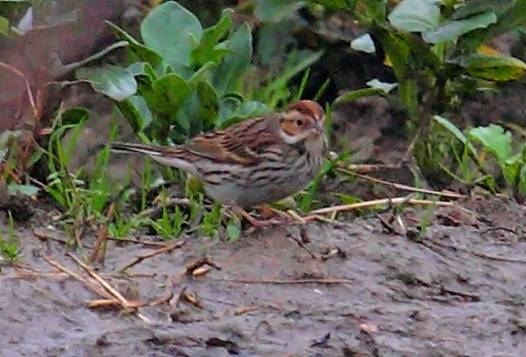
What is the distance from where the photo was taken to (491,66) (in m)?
7.05

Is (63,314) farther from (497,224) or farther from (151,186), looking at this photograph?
(497,224)

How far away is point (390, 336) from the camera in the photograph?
4867 mm

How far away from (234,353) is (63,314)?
0.71m

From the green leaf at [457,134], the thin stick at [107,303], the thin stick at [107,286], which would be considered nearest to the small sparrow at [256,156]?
the green leaf at [457,134]

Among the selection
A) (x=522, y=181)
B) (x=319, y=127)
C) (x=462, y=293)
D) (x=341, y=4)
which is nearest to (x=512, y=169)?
(x=522, y=181)

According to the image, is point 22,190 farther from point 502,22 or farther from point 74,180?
point 502,22

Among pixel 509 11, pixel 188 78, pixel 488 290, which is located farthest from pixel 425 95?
pixel 488 290

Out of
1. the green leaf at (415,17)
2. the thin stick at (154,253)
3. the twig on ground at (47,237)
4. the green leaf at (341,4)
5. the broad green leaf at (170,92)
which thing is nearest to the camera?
the thin stick at (154,253)

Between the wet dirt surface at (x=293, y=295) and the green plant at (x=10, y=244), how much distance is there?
4 cm

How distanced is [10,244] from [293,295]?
3.53 ft

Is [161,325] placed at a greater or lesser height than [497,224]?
greater

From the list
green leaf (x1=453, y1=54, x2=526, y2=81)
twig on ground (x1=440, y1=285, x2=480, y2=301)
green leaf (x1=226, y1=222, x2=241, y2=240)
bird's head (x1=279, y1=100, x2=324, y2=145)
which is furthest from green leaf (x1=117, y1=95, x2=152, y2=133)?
twig on ground (x1=440, y1=285, x2=480, y2=301)

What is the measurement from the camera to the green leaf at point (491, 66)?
7.02m

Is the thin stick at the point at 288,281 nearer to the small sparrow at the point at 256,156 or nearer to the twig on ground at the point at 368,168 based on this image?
the small sparrow at the point at 256,156
